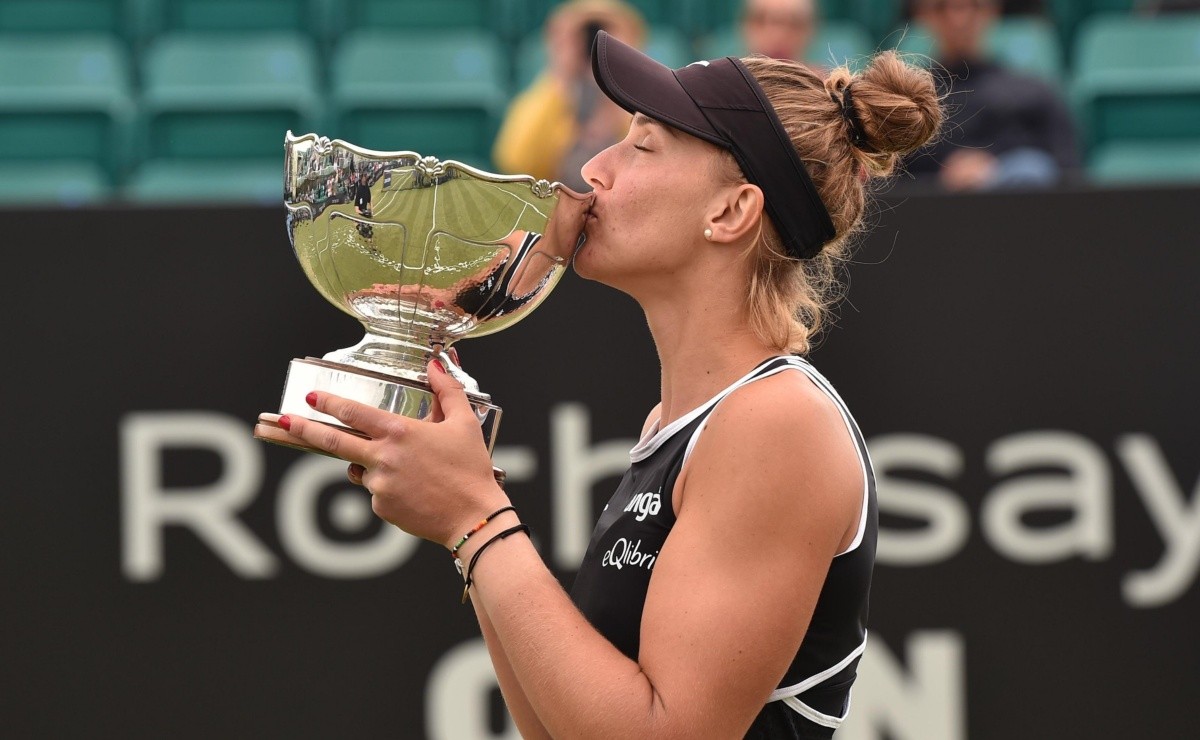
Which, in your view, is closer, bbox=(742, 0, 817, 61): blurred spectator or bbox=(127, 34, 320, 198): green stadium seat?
bbox=(742, 0, 817, 61): blurred spectator

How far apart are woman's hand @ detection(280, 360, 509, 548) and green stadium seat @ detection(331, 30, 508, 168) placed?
11.1 ft

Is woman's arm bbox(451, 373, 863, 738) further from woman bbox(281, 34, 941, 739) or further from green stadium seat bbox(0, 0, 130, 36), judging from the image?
green stadium seat bbox(0, 0, 130, 36)

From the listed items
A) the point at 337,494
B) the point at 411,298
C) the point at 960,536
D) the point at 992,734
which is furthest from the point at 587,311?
the point at 411,298

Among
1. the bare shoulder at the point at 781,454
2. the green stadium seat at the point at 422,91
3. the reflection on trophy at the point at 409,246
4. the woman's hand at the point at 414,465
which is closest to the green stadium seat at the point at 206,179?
the green stadium seat at the point at 422,91

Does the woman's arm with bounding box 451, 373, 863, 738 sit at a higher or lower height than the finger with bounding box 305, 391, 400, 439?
lower

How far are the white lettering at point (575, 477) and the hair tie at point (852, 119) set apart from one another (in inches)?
68.5

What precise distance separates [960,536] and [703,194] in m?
1.93

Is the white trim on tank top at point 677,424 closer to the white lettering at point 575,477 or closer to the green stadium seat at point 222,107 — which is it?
the white lettering at point 575,477

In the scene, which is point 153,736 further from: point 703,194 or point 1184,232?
point 1184,232

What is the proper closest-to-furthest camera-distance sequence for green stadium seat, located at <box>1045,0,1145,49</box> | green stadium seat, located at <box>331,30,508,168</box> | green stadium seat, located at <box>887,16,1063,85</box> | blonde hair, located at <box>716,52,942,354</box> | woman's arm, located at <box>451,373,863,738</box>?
1. woman's arm, located at <box>451,373,863,738</box>
2. blonde hair, located at <box>716,52,942,354</box>
3. green stadium seat, located at <box>331,30,508,168</box>
4. green stadium seat, located at <box>887,16,1063,85</box>
5. green stadium seat, located at <box>1045,0,1145,49</box>

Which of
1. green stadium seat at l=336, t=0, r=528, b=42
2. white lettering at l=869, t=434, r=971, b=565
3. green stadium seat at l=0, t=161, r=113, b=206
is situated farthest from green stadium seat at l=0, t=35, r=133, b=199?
white lettering at l=869, t=434, r=971, b=565

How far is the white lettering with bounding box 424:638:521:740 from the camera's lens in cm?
332

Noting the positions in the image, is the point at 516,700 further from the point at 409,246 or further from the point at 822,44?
the point at 822,44

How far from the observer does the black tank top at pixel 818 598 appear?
1504mm
